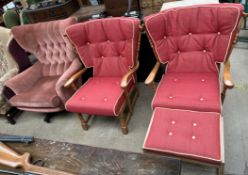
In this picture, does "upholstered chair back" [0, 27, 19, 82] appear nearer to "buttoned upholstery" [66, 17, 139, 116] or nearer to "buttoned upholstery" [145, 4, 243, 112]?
"buttoned upholstery" [66, 17, 139, 116]

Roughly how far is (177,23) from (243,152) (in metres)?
1.20

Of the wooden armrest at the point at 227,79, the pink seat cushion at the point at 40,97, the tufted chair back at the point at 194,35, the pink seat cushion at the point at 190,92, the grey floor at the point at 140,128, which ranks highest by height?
the tufted chair back at the point at 194,35

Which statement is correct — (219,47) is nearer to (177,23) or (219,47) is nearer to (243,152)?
(177,23)

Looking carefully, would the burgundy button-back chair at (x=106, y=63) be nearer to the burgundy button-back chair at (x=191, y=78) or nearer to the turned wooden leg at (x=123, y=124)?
the turned wooden leg at (x=123, y=124)

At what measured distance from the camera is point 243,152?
1646mm

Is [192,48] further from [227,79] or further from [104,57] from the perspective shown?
[104,57]

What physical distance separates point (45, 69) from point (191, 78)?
5.84 feet

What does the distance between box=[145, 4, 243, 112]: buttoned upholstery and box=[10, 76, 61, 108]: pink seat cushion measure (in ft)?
3.54

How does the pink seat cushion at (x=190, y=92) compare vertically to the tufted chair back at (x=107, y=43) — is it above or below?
below

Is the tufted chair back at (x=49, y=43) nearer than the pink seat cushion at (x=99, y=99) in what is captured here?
No

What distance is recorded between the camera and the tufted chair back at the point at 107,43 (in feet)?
6.41

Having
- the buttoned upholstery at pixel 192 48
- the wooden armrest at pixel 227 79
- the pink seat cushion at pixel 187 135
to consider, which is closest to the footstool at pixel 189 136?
the pink seat cushion at pixel 187 135

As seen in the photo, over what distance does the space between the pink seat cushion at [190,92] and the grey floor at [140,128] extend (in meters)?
0.44

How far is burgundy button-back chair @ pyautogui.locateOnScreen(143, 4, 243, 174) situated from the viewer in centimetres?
134
